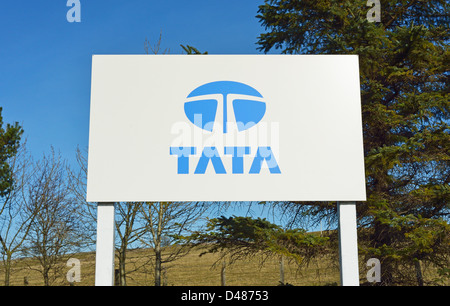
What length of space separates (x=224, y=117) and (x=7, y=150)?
431 inches

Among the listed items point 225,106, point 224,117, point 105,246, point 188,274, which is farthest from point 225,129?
point 188,274

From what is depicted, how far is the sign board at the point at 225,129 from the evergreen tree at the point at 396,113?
3.60 metres

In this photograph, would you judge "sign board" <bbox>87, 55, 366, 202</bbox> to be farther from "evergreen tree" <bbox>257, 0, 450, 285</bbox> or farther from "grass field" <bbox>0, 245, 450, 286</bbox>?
"grass field" <bbox>0, 245, 450, 286</bbox>

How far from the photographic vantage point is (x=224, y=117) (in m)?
6.11

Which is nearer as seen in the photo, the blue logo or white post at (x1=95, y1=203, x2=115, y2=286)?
white post at (x1=95, y1=203, x2=115, y2=286)

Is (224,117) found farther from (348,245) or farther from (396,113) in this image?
(396,113)

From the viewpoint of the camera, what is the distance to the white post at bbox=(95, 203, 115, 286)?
5855 millimetres

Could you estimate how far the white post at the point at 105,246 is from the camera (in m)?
5.86

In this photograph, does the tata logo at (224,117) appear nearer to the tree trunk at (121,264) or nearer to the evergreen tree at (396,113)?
the evergreen tree at (396,113)

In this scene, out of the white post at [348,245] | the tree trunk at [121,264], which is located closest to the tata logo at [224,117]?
the white post at [348,245]

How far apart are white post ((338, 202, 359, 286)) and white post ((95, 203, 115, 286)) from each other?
130 inches

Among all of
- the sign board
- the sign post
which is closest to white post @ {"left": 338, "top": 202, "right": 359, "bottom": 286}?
the sign post

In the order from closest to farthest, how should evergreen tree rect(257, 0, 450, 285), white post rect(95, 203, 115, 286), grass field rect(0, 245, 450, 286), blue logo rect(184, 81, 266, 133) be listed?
white post rect(95, 203, 115, 286)
blue logo rect(184, 81, 266, 133)
evergreen tree rect(257, 0, 450, 285)
grass field rect(0, 245, 450, 286)

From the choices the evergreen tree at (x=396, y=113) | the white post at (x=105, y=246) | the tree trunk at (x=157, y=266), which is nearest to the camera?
the white post at (x=105, y=246)
